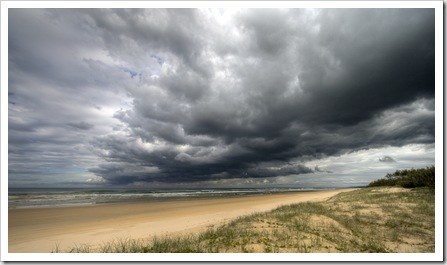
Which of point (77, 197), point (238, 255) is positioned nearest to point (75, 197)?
point (77, 197)

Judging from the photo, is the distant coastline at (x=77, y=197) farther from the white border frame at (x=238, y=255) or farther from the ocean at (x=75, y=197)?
the white border frame at (x=238, y=255)

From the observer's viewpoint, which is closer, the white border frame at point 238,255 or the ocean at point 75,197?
the white border frame at point 238,255

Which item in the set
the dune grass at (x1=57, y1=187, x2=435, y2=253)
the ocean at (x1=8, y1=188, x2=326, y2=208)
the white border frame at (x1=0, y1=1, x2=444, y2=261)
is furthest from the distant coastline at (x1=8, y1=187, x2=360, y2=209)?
the dune grass at (x1=57, y1=187, x2=435, y2=253)

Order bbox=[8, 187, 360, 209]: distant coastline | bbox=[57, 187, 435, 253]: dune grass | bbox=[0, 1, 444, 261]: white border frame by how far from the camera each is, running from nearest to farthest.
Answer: bbox=[0, 1, 444, 261]: white border frame
bbox=[57, 187, 435, 253]: dune grass
bbox=[8, 187, 360, 209]: distant coastline

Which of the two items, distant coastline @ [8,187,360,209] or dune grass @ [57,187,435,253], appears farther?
distant coastline @ [8,187,360,209]

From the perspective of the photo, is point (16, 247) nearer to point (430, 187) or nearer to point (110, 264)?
point (110, 264)

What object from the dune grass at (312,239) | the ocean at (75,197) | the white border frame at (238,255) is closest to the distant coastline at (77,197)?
the ocean at (75,197)

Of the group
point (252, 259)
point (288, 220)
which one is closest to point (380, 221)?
point (288, 220)

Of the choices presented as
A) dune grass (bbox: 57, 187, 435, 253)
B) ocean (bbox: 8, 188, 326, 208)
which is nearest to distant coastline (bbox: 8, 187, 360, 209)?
ocean (bbox: 8, 188, 326, 208)

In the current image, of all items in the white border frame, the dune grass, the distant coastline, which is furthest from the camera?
the distant coastline

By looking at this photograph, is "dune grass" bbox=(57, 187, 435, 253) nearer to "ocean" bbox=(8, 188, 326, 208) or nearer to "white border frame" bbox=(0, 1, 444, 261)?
"white border frame" bbox=(0, 1, 444, 261)

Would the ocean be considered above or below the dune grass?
below

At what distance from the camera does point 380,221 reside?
10391mm

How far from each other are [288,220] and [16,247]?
472 inches
